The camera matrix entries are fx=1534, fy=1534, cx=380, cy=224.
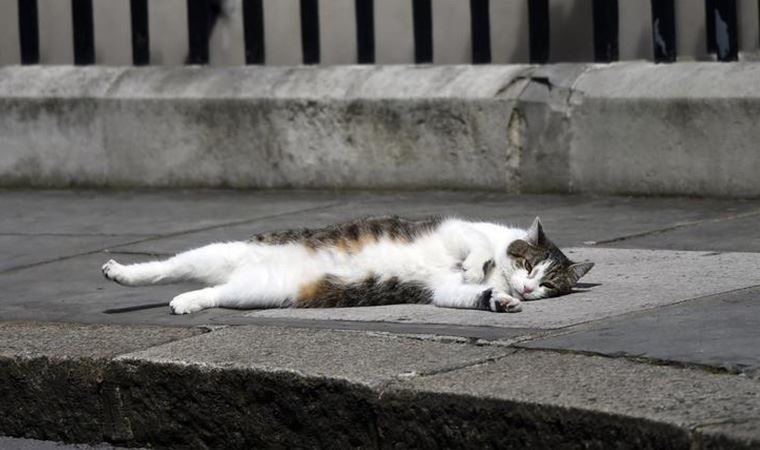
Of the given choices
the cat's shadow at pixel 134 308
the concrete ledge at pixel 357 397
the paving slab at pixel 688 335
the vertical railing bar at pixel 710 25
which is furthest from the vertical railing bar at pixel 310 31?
the paving slab at pixel 688 335

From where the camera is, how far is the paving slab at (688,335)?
381 cm

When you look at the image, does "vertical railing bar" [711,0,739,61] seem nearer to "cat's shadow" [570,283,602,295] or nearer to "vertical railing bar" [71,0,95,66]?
"cat's shadow" [570,283,602,295]

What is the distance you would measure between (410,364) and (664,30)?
394 cm

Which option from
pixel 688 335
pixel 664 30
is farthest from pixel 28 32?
pixel 688 335

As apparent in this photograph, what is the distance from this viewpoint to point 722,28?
7.33 metres

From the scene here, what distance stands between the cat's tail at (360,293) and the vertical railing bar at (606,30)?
2858 millimetres

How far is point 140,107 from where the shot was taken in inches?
331

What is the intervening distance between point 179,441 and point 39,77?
4.90 m

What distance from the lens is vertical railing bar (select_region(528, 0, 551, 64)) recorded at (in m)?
7.66

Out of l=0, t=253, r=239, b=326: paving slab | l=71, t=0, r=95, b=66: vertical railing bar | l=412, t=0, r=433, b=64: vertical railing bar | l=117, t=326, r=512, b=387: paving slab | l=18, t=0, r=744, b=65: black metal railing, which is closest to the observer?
l=117, t=326, r=512, b=387: paving slab

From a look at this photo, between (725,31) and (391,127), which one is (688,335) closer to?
(725,31)

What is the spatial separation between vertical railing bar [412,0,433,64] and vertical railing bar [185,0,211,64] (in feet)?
4.18

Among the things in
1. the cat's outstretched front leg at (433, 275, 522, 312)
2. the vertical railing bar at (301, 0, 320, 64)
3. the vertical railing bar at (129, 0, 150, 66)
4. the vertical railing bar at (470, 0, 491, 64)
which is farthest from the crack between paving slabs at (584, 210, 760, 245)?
the vertical railing bar at (129, 0, 150, 66)

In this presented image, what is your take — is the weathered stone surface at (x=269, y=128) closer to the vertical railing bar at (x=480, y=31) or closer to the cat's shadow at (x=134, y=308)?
the vertical railing bar at (x=480, y=31)
